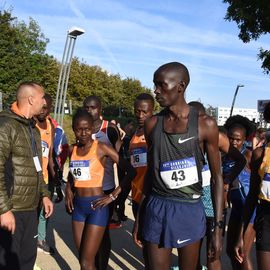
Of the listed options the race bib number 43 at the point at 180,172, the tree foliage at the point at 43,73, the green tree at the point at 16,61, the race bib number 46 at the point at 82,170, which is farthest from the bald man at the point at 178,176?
the green tree at the point at 16,61

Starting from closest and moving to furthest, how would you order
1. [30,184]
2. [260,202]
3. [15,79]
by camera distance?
1. [260,202]
2. [30,184]
3. [15,79]

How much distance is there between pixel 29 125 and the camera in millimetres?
3482

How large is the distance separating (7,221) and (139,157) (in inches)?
75.7

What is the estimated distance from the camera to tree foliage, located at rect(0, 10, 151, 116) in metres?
26.4

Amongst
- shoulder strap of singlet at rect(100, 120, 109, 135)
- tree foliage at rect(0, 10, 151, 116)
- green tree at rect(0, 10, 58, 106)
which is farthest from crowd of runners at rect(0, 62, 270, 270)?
green tree at rect(0, 10, 58, 106)

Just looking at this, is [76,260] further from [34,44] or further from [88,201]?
[34,44]

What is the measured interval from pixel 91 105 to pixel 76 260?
2.00 m

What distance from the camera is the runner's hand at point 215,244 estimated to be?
109 inches

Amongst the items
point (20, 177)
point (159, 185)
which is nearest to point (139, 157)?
point (20, 177)

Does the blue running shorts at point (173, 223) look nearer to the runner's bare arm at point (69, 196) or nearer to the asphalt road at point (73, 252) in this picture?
the runner's bare arm at point (69, 196)

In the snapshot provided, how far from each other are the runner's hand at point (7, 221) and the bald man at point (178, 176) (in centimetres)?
98

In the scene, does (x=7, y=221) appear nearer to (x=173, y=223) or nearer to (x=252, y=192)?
(x=173, y=223)

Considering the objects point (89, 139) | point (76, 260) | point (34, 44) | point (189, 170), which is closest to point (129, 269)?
point (76, 260)

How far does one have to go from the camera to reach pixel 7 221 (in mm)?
2996
